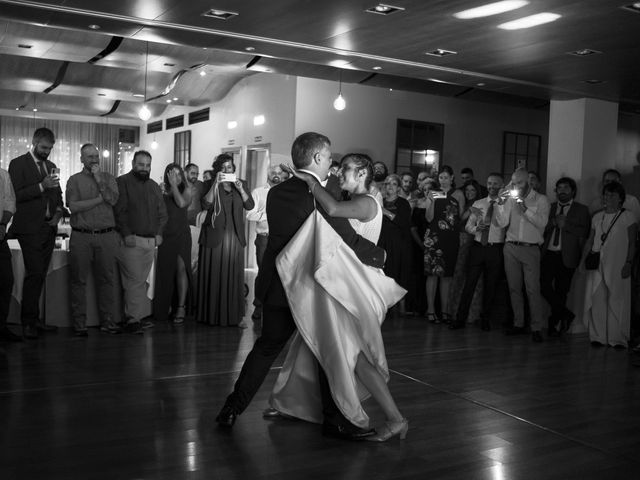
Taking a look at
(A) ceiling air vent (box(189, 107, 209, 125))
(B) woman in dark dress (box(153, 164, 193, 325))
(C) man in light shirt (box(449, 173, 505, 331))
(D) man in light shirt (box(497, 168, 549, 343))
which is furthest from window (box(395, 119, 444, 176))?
(B) woman in dark dress (box(153, 164, 193, 325))

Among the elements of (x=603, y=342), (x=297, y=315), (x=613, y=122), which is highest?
(x=613, y=122)

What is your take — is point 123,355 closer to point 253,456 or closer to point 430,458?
point 253,456

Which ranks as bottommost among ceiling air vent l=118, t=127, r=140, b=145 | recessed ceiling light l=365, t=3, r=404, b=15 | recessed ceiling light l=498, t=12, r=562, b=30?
recessed ceiling light l=498, t=12, r=562, b=30

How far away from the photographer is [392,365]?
221 inches

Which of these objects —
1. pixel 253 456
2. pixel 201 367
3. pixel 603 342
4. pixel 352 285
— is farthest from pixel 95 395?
pixel 603 342

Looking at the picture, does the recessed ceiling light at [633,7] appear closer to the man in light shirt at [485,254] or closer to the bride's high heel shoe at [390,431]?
the man in light shirt at [485,254]

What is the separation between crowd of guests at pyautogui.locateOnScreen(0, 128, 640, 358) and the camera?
6.20 meters

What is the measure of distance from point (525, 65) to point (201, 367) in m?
4.42

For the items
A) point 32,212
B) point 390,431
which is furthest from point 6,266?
point 390,431

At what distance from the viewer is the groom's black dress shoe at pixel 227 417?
384cm

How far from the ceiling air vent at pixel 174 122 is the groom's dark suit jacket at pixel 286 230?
14555mm

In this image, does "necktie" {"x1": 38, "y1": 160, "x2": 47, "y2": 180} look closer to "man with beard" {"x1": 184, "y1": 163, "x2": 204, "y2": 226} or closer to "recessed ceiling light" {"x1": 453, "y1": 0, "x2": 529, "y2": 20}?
"man with beard" {"x1": 184, "y1": 163, "x2": 204, "y2": 226}

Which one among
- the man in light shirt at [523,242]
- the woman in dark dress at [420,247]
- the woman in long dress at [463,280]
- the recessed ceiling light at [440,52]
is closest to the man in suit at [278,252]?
the recessed ceiling light at [440,52]

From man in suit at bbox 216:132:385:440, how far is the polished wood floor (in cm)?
17
